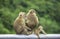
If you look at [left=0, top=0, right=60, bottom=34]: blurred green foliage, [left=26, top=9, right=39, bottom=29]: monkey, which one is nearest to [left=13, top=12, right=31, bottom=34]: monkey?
[left=26, top=9, right=39, bottom=29]: monkey

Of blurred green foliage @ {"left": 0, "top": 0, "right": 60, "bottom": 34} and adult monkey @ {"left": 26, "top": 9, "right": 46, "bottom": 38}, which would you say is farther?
blurred green foliage @ {"left": 0, "top": 0, "right": 60, "bottom": 34}

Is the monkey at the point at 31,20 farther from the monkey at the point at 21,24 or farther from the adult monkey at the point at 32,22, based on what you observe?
the monkey at the point at 21,24

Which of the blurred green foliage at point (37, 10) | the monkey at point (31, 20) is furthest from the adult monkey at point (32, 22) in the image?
the blurred green foliage at point (37, 10)

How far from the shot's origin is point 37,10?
9.96 metres

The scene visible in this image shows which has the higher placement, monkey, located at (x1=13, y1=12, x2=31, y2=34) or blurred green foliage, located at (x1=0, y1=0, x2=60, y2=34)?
blurred green foliage, located at (x1=0, y1=0, x2=60, y2=34)

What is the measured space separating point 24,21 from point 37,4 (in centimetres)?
398

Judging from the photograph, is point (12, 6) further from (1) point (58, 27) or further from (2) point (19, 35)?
(2) point (19, 35)

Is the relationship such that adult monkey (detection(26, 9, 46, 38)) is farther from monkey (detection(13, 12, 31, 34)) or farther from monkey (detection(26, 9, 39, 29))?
monkey (detection(13, 12, 31, 34))

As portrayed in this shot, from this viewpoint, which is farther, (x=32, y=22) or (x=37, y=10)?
(x=37, y=10)

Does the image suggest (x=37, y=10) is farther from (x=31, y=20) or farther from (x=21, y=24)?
(x=21, y=24)

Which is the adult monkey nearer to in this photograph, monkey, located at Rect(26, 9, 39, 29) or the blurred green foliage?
monkey, located at Rect(26, 9, 39, 29)

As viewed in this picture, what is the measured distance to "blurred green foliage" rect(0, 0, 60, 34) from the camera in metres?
9.38

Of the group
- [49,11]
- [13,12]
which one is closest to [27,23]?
[13,12]

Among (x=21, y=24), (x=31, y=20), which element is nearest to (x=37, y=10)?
(x=31, y=20)
